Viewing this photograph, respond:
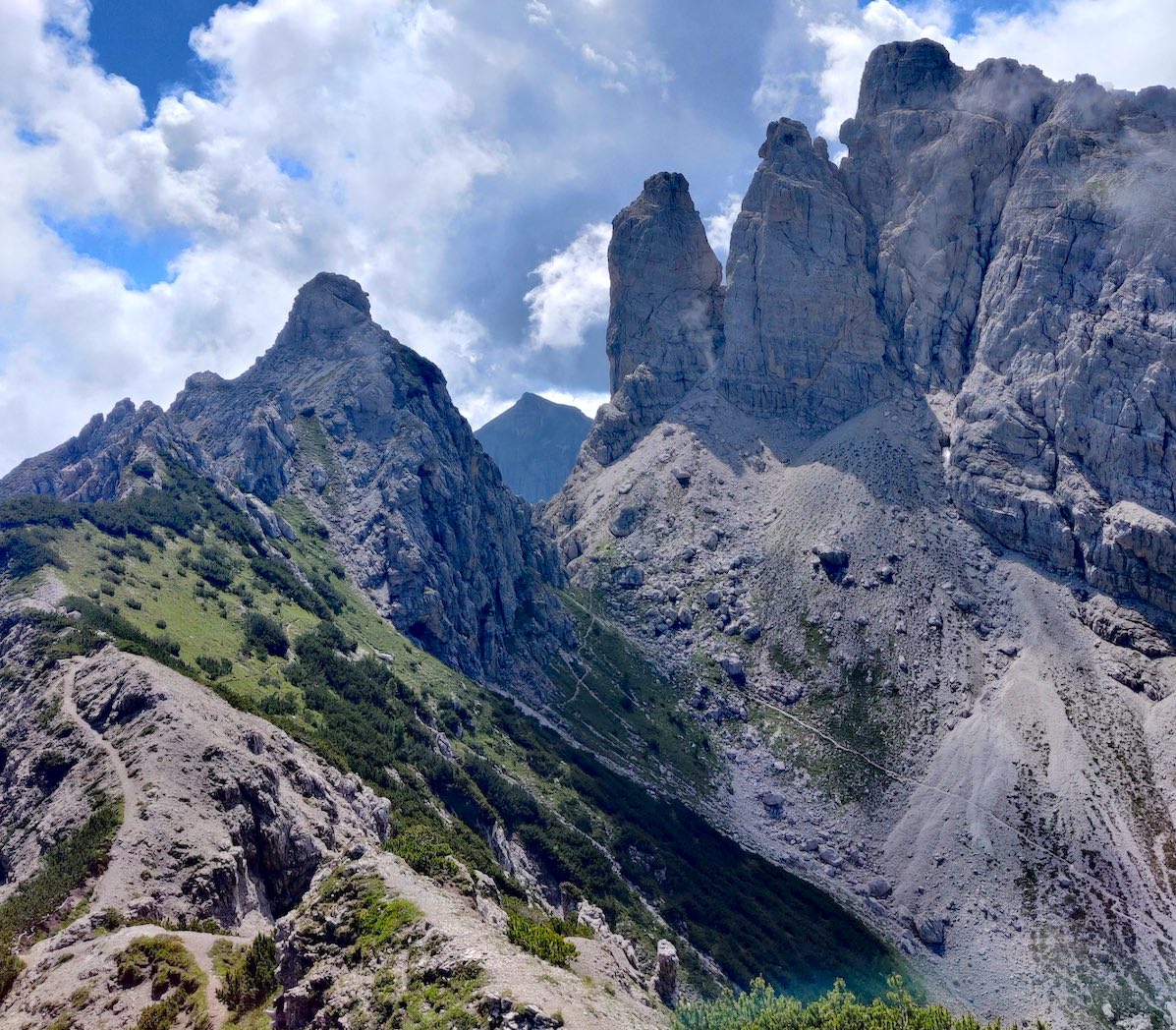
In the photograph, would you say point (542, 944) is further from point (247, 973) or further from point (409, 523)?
point (409, 523)

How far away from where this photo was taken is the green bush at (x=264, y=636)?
113 meters

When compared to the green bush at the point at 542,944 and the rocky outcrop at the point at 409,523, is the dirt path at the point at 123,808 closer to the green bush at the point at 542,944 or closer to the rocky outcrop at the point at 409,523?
the green bush at the point at 542,944

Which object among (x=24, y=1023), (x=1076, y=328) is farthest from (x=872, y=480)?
(x=24, y=1023)

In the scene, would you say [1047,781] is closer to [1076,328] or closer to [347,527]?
[1076,328]

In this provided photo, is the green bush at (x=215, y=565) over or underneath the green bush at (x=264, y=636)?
over

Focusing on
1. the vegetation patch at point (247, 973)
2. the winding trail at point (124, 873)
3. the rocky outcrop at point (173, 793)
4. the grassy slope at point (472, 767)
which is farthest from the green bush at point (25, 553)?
the vegetation patch at point (247, 973)

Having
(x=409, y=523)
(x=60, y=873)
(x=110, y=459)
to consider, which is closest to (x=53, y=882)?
(x=60, y=873)

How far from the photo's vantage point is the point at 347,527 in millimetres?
179625

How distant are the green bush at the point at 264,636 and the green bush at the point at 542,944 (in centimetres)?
8321

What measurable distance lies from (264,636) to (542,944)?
9114 centimetres

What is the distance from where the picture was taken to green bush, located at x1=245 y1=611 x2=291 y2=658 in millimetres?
113425

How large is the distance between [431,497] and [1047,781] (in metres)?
137

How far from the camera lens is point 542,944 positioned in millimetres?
38156

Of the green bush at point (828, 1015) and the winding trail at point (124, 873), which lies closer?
the winding trail at point (124, 873)
